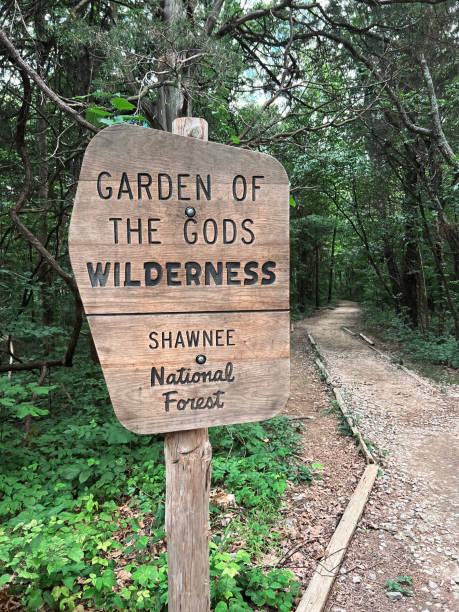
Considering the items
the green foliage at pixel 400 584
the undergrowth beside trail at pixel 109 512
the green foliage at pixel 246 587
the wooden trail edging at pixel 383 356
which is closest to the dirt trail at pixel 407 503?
the green foliage at pixel 400 584

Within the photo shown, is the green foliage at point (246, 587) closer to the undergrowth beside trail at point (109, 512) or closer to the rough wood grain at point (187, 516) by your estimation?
the undergrowth beside trail at point (109, 512)

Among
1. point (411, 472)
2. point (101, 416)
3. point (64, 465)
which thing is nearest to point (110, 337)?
point (64, 465)

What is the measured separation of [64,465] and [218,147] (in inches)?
131

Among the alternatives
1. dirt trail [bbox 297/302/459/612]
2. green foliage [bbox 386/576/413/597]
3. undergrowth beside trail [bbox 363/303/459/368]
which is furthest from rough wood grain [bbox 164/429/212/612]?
undergrowth beside trail [bbox 363/303/459/368]

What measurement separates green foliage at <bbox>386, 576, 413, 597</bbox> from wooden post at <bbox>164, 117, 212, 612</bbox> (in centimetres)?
191

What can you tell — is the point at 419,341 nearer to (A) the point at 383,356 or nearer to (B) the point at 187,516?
(A) the point at 383,356

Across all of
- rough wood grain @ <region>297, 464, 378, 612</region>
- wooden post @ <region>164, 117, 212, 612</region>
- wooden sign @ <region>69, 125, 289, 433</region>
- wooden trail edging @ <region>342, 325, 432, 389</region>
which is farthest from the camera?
wooden trail edging @ <region>342, 325, 432, 389</region>

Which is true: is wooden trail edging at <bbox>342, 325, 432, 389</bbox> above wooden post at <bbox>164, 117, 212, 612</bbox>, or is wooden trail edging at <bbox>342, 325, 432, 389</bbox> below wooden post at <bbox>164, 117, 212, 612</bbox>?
below

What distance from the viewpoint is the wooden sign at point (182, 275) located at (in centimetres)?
134

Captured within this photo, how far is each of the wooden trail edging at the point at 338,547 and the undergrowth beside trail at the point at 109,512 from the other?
14 cm

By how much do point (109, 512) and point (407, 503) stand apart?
9.68ft

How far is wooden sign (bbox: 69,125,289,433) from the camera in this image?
52.8 inches

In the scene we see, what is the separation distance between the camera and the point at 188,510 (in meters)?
1.58

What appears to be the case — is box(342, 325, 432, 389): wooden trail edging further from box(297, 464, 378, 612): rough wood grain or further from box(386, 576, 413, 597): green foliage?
box(386, 576, 413, 597): green foliage
